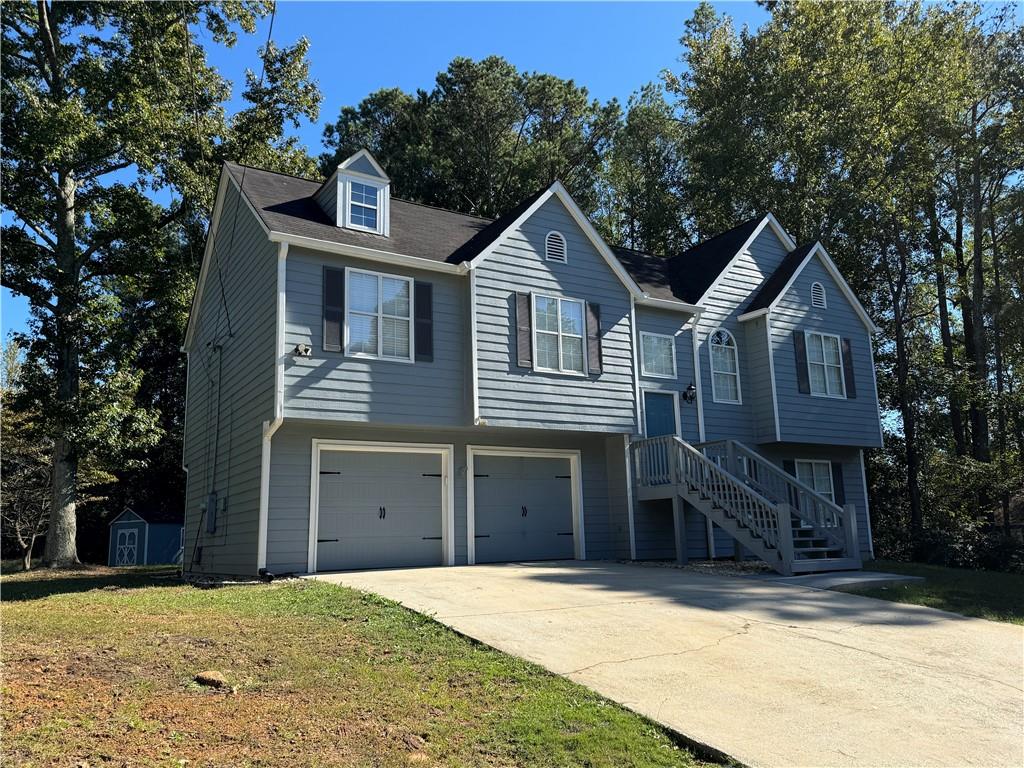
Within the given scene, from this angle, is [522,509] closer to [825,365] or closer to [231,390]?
[231,390]

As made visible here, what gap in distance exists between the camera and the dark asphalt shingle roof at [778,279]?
1912cm

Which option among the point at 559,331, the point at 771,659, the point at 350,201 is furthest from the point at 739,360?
the point at 771,659

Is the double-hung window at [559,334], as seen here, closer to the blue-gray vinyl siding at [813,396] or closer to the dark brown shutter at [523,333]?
the dark brown shutter at [523,333]

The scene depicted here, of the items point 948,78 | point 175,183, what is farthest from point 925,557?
point 175,183

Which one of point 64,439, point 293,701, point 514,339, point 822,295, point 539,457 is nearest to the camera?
point 293,701

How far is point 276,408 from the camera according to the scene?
40.5 ft

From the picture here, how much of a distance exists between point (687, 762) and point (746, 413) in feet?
48.7

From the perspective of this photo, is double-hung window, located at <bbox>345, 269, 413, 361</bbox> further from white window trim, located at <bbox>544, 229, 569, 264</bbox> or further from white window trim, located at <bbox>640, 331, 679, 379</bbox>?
white window trim, located at <bbox>640, 331, 679, 379</bbox>

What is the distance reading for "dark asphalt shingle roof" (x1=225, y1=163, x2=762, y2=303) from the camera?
45.0 ft

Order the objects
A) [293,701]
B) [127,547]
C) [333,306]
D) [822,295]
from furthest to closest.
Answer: [127,547] < [822,295] < [333,306] < [293,701]

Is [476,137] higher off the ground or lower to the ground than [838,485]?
higher

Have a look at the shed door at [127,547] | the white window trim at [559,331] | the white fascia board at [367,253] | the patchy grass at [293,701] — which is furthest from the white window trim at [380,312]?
the shed door at [127,547]

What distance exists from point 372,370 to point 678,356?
7.95 meters

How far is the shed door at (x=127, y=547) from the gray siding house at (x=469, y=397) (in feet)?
47.1
